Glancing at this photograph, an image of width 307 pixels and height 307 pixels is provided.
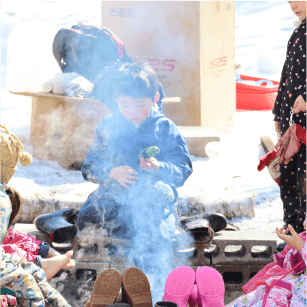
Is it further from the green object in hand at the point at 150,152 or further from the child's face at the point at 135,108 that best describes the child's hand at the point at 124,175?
the child's face at the point at 135,108

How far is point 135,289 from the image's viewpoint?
64.3 inches

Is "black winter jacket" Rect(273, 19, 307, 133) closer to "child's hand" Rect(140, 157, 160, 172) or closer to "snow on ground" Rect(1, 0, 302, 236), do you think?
"snow on ground" Rect(1, 0, 302, 236)

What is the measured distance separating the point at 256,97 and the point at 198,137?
2.78 m

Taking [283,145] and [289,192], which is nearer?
[283,145]

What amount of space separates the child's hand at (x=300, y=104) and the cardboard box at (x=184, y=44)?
5.38 ft

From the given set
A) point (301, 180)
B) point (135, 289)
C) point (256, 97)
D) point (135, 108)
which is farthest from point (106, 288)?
point (256, 97)

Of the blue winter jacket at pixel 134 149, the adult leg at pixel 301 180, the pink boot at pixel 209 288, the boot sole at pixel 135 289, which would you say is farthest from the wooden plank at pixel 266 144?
the boot sole at pixel 135 289

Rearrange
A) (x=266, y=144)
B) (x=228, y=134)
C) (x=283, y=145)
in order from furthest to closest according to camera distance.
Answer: (x=228, y=134) < (x=266, y=144) < (x=283, y=145)

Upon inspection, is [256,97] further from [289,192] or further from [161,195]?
[161,195]

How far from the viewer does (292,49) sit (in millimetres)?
2170

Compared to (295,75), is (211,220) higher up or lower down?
lower down

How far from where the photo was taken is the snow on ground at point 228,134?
2.30 metres

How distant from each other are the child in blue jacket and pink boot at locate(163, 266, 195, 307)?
21 centimetres

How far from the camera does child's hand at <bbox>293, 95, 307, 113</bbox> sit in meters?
2.01
